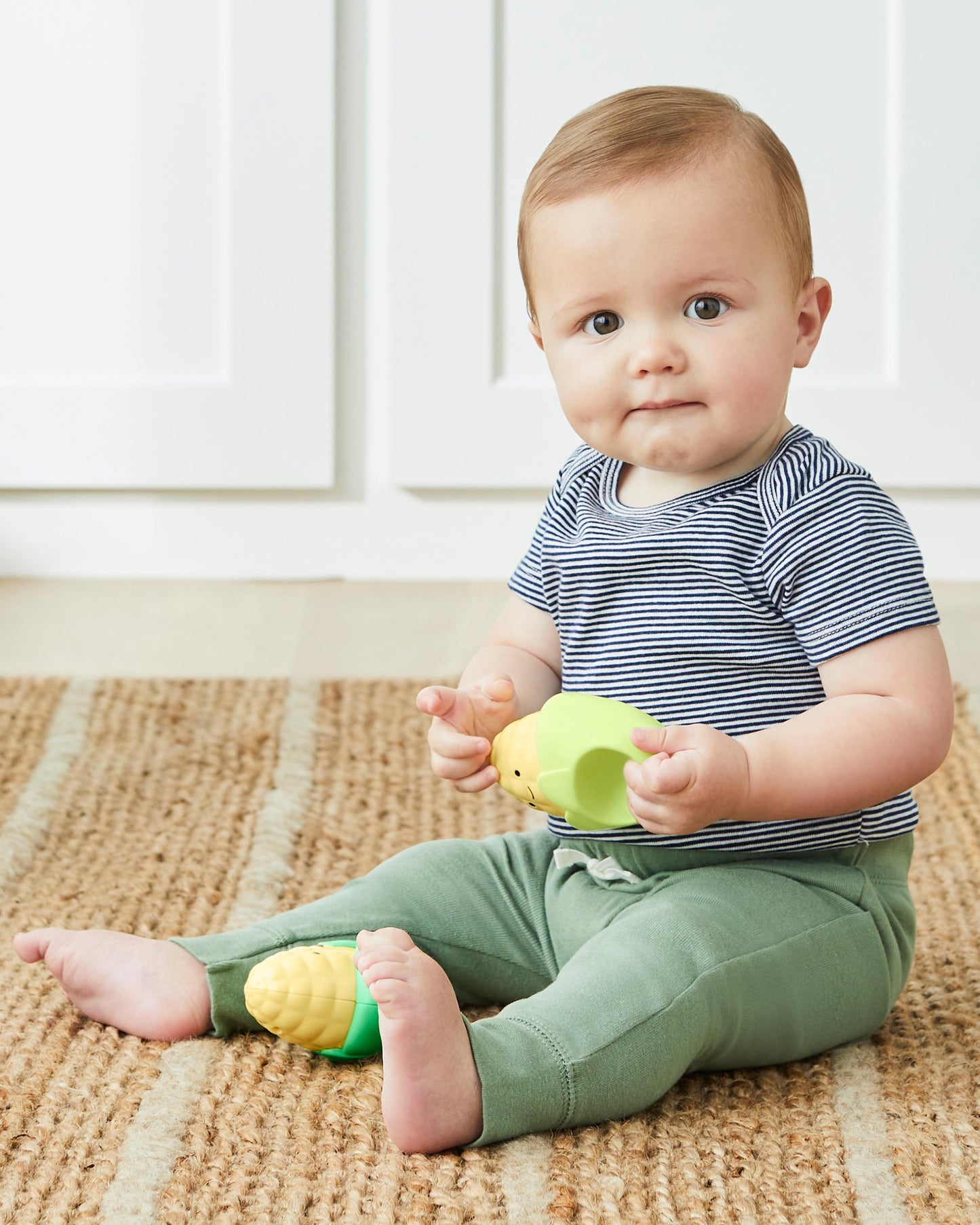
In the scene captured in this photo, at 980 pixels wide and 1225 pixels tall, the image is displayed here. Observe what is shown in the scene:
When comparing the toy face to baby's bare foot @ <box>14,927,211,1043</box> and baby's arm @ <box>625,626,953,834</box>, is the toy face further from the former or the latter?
baby's bare foot @ <box>14,927,211,1043</box>

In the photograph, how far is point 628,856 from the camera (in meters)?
0.62

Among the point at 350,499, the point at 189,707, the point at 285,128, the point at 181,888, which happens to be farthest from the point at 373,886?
the point at 285,128

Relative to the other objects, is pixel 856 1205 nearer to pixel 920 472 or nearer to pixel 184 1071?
pixel 184 1071

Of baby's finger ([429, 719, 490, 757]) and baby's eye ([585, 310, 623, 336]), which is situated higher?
baby's eye ([585, 310, 623, 336])

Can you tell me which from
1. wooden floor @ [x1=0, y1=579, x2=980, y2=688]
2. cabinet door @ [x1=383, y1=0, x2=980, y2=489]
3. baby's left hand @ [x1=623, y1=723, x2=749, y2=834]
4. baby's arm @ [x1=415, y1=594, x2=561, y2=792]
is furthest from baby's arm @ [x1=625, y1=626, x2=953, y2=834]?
cabinet door @ [x1=383, y1=0, x2=980, y2=489]

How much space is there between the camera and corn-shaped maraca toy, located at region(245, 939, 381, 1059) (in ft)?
1.82

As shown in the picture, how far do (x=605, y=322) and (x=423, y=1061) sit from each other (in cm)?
33

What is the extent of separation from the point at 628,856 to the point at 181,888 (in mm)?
297

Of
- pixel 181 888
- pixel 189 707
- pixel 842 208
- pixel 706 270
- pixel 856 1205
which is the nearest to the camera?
pixel 856 1205

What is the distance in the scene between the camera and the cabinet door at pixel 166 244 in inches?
56.5

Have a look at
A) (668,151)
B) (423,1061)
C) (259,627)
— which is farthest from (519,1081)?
(259,627)

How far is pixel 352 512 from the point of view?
1.50 metres

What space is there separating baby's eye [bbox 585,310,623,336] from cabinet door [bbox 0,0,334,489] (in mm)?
886

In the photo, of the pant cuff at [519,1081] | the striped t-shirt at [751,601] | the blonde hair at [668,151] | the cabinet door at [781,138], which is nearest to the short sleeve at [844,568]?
the striped t-shirt at [751,601]
